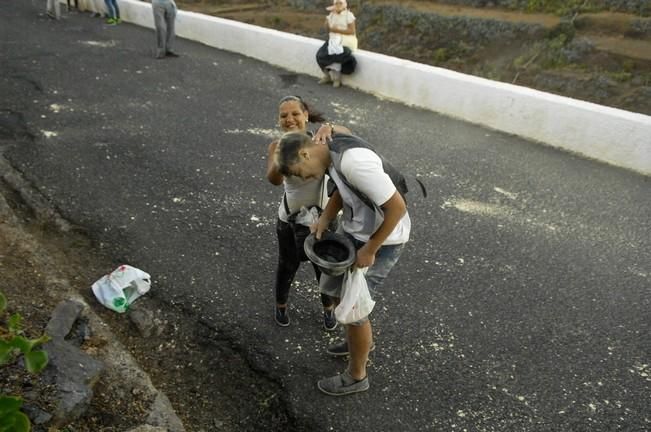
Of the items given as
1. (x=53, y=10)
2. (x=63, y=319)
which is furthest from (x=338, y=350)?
(x=53, y=10)

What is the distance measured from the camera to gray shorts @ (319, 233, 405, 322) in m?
2.78

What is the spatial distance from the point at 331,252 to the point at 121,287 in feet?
5.55

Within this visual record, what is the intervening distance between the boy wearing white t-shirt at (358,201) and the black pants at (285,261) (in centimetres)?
42

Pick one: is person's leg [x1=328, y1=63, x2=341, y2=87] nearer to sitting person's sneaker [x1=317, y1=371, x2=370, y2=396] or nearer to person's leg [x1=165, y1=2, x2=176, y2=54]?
person's leg [x1=165, y1=2, x2=176, y2=54]

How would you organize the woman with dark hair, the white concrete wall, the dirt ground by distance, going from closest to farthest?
the dirt ground → the woman with dark hair → the white concrete wall

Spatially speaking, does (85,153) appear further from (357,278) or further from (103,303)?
(357,278)

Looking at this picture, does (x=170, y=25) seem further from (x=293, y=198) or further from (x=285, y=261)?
(x=293, y=198)

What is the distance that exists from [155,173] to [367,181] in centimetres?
362

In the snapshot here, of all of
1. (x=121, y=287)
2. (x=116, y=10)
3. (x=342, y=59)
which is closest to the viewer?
(x=121, y=287)

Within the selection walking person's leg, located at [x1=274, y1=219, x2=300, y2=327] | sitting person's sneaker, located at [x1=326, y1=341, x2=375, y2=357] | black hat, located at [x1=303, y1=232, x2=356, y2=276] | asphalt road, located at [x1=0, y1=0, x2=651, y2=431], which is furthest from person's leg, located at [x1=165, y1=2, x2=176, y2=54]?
black hat, located at [x1=303, y1=232, x2=356, y2=276]

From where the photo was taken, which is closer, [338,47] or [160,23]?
[338,47]

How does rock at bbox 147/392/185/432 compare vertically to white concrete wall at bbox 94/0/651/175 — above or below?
below

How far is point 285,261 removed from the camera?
334 centimetres

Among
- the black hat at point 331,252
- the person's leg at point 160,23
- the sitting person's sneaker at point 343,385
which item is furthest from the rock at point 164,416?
the person's leg at point 160,23
